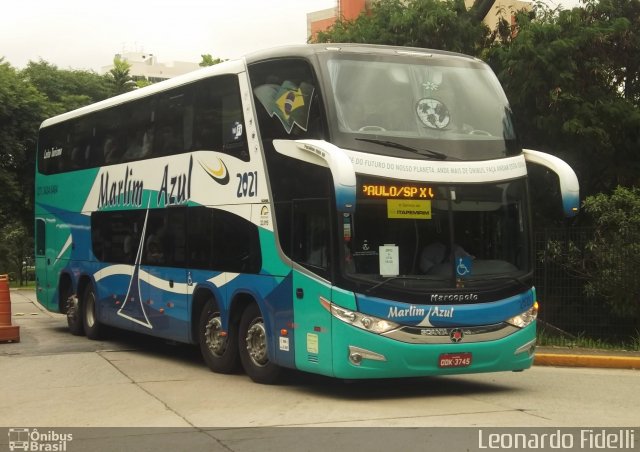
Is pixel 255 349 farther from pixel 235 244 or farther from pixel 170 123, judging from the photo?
pixel 170 123

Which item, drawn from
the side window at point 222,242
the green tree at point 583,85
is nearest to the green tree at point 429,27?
the green tree at point 583,85

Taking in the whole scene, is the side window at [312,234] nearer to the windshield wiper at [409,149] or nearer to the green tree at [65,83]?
the windshield wiper at [409,149]

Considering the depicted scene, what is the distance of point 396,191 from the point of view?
10.3 meters

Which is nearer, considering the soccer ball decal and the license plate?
the license plate

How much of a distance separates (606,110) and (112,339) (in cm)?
1114

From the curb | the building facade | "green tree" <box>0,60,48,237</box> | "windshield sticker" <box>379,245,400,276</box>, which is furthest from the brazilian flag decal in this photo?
the building facade

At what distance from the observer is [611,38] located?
21297 mm

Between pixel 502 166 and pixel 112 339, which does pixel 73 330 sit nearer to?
pixel 112 339

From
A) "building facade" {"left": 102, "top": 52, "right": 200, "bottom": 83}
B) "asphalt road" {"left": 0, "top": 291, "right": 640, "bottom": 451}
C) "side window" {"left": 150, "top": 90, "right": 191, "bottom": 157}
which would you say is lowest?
"asphalt road" {"left": 0, "top": 291, "right": 640, "bottom": 451}

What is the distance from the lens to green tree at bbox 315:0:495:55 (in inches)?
888

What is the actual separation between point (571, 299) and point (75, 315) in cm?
938

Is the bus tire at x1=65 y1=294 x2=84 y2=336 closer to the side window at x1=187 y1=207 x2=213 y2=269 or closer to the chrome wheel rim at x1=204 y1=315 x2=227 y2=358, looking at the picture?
the side window at x1=187 y1=207 x2=213 y2=269

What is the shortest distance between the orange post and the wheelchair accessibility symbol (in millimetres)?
9062

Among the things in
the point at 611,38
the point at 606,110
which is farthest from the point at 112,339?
the point at 611,38
